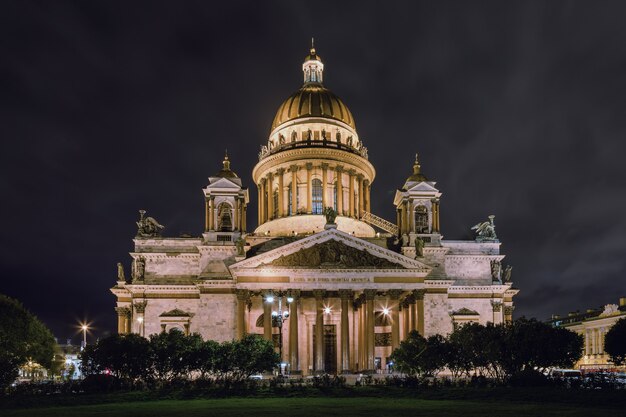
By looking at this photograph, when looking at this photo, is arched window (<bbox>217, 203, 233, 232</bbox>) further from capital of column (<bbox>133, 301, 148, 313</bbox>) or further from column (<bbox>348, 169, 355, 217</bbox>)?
column (<bbox>348, 169, 355, 217</bbox>)

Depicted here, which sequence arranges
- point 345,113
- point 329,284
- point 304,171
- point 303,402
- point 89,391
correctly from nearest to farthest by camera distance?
point 303,402, point 89,391, point 329,284, point 304,171, point 345,113

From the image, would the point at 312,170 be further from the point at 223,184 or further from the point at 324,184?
the point at 223,184

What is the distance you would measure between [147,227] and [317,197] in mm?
18331

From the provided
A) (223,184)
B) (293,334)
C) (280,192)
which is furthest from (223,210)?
(293,334)

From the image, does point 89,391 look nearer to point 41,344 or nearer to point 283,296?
point 283,296

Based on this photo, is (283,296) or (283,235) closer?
(283,296)

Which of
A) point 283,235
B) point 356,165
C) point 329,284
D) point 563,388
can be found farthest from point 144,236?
point 563,388

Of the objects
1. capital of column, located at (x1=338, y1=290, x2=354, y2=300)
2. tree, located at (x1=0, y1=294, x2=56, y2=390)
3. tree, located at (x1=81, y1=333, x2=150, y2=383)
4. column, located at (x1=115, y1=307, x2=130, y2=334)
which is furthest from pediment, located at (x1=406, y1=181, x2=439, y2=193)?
tree, located at (x1=0, y1=294, x2=56, y2=390)

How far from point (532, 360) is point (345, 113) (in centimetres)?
4207

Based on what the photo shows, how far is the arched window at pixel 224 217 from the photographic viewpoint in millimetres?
60781

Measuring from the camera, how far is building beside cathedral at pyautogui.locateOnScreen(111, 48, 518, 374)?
54281 millimetres

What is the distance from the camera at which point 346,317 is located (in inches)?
2114

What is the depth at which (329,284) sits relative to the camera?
178 ft

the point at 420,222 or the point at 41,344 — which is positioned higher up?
the point at 420,222
